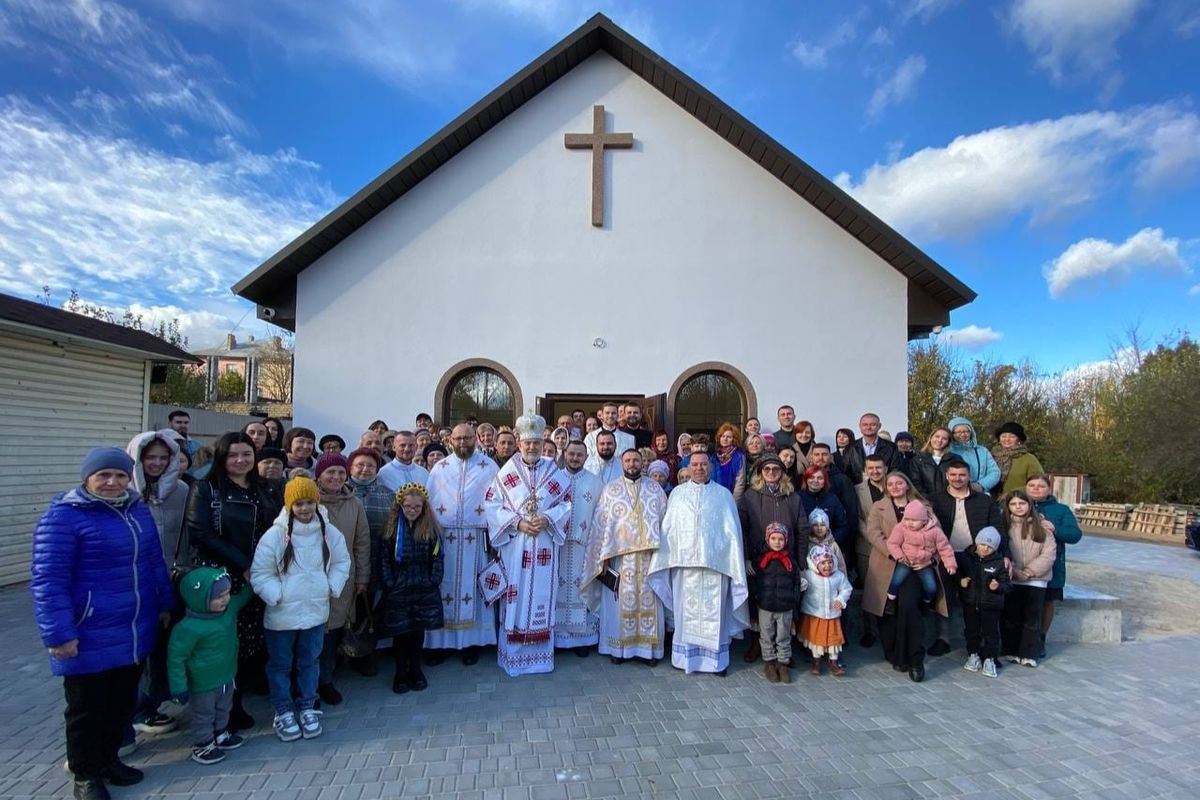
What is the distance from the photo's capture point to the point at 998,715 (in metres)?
4.46

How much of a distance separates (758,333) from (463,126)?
18.9 feet

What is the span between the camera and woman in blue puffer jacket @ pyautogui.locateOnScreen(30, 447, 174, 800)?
307 cm

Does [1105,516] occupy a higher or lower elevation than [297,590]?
lower

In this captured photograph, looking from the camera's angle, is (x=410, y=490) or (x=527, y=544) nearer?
(x=410, y=490)

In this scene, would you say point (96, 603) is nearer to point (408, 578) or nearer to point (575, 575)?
point (408, 578)

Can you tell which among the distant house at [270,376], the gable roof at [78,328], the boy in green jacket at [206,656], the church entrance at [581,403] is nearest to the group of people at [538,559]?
the boy in green jacket at [206,656]

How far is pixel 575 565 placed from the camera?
17.9 ft

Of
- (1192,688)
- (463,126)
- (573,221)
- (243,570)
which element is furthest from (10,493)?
(1192,688)

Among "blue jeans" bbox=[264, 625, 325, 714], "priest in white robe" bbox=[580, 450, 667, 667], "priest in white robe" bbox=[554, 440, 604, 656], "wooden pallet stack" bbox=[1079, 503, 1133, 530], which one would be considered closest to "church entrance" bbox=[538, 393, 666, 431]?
"priest in white robe" bbox=[554, 440, 604, 656]

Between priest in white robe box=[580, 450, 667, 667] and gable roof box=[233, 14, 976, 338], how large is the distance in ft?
20.7

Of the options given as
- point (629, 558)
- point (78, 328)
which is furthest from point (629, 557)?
point (78, 328)

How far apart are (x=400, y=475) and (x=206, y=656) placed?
1.99 metres

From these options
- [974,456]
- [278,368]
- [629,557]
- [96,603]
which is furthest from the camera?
[278,368]

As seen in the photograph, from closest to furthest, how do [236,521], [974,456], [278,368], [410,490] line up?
[236,521] < [410,490] < [974,456] < [278,368]
